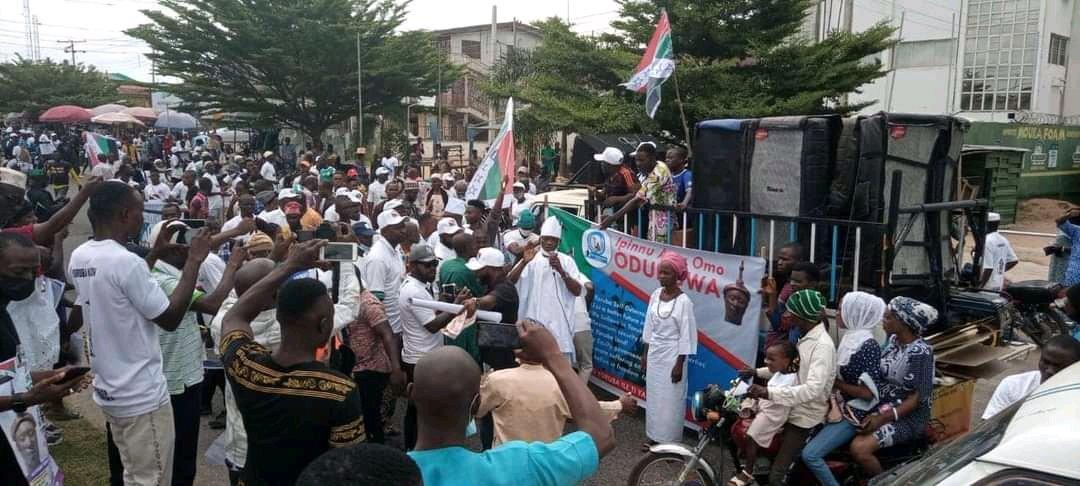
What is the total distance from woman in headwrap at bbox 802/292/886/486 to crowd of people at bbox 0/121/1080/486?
0.04ft

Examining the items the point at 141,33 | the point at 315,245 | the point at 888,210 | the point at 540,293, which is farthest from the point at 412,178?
the point at 141,33

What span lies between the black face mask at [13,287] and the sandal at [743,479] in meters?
3.93

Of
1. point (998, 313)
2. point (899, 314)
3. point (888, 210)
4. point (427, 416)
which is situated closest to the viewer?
point (427, 416)

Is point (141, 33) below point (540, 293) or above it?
above

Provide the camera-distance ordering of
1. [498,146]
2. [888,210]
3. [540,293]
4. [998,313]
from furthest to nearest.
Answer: [498,146] < [540,293] < [998,313] < [888,210]

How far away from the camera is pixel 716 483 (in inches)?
186

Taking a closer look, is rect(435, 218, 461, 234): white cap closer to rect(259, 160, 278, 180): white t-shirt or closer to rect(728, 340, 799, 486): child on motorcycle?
rect(728, 340, 799, 486): child on motorcycle

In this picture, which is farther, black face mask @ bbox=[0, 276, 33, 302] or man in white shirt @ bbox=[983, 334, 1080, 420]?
man in white shirt @ bbox=[983, 334, 1080, 420]

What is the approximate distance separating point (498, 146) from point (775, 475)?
15.1ft

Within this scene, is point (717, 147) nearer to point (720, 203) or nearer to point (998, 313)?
point (720, 203)

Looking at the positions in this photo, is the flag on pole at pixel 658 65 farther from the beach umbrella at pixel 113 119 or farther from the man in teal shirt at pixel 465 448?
the beach umbrella at pixel 113 119

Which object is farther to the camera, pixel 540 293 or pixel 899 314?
pixel 540 293

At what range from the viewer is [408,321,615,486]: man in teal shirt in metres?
2.15

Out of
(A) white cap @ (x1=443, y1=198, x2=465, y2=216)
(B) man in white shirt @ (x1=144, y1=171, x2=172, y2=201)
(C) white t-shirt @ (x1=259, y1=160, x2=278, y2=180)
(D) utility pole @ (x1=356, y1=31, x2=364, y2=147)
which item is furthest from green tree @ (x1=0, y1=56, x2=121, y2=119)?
(A) white cap @ (x1=443, y1=198, x2=465, y2=216)
